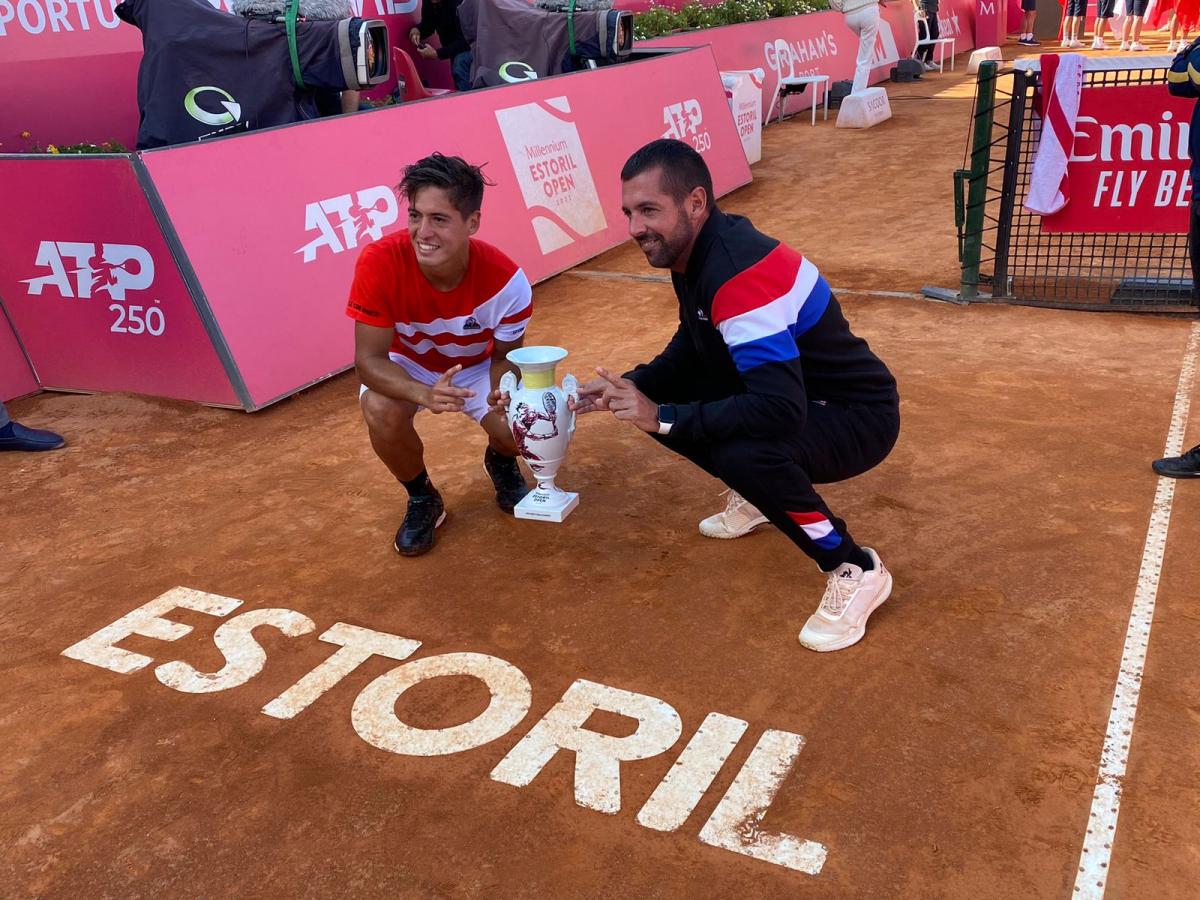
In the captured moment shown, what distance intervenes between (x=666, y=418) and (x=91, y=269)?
372cm

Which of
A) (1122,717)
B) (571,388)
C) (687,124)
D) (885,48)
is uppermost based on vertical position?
(885,48)

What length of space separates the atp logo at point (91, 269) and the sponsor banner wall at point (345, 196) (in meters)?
0.36

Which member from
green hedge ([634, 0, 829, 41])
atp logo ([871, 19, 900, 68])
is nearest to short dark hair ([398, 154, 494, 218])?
green hedge ([634, 0, 829, 41])

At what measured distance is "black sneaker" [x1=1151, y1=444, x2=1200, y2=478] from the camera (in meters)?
4.03

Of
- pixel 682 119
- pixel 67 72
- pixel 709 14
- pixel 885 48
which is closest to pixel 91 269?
pixel 67 72

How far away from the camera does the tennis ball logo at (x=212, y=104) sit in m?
6.79

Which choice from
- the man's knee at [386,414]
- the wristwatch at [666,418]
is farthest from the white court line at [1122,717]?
the man's knee at [386,414]

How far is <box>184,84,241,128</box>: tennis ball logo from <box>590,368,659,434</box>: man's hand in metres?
4.96

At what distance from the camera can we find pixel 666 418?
309 cm

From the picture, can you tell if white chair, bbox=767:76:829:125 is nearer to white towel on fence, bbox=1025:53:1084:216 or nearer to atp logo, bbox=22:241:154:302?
white towel on fence, bbox=1025:53:1084:216

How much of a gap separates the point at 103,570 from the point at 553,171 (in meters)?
4.84

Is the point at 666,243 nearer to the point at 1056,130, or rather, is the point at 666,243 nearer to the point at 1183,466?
the point at 1183,466

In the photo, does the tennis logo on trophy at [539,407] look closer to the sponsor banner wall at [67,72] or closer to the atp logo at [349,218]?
the atp logo at [349,218]

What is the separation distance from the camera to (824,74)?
603 inches
